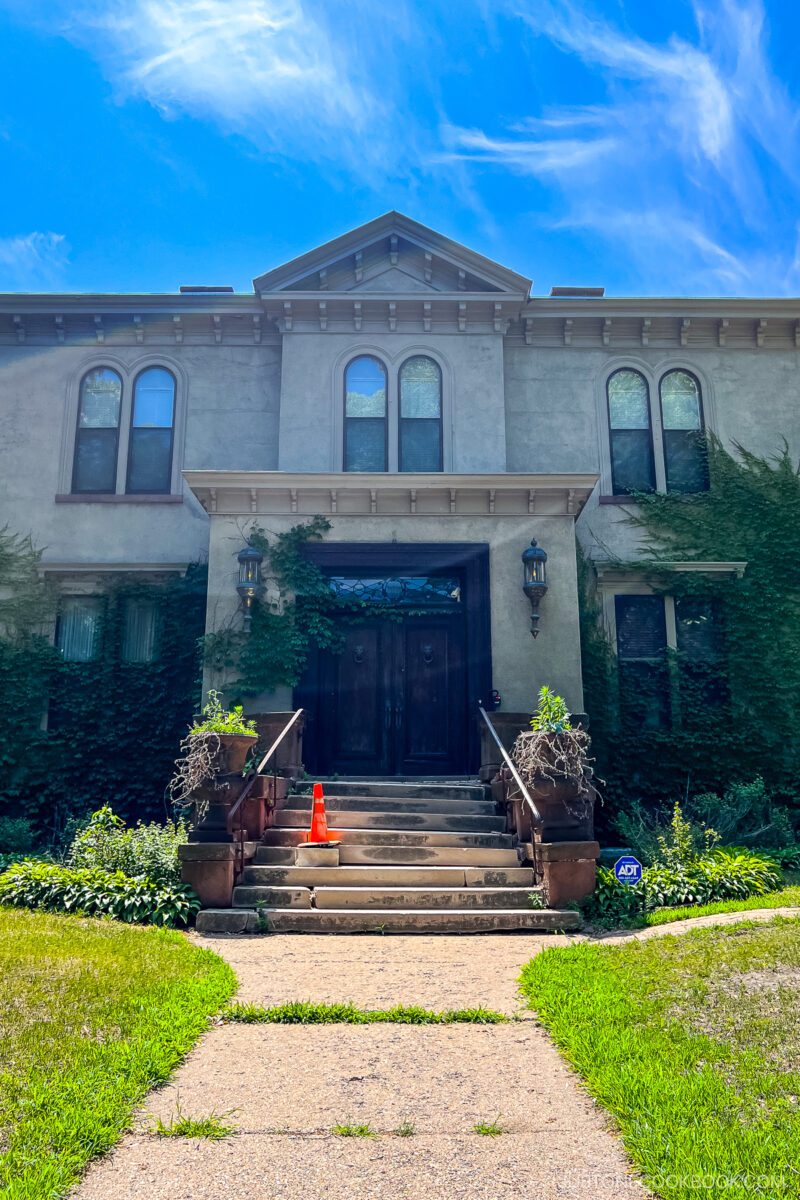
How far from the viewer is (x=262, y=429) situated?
13.9 m

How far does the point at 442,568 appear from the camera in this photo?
1255cm

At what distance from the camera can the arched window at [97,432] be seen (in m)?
13.9

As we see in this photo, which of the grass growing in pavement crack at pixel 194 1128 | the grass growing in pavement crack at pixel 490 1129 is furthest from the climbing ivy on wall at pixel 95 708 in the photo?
the grass growing in pavement crack at pixel 490 1129

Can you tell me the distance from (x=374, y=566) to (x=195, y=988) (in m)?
7.59

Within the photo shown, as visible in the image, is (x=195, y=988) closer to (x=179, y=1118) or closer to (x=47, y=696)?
(x=179, y=1118)

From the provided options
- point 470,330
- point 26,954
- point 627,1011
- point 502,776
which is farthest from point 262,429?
point 627,1011

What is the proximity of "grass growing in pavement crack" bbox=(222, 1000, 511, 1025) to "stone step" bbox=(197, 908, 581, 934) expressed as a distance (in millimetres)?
2262

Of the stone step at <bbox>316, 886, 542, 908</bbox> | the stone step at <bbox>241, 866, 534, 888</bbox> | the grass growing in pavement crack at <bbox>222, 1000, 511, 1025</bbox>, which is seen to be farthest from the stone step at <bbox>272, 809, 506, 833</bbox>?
the grass growing in pavement crack at <bbox>222, 1000, 511, 1025</bbox>

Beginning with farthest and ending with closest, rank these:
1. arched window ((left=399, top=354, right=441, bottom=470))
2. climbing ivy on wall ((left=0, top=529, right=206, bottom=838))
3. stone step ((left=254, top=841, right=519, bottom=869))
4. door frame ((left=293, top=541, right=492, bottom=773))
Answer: arched window ((left=399, top=354, right=441, bottom=470)), climbing ivy on wall ((left=0, top=529, right=206, bottom=838)), door frame ((left=293, top=541, right=492, bottom=773)), stone step ((left=254, top=841, right=519, bottom=869))

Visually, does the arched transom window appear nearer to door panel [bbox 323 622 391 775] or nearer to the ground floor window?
the ground floor window

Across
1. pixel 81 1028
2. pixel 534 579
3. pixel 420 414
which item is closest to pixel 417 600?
pixel 534 579

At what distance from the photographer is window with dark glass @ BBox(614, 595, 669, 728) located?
1305 cm

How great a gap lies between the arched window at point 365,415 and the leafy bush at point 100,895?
733 centimetres

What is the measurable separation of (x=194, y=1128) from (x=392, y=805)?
6.35 metres
